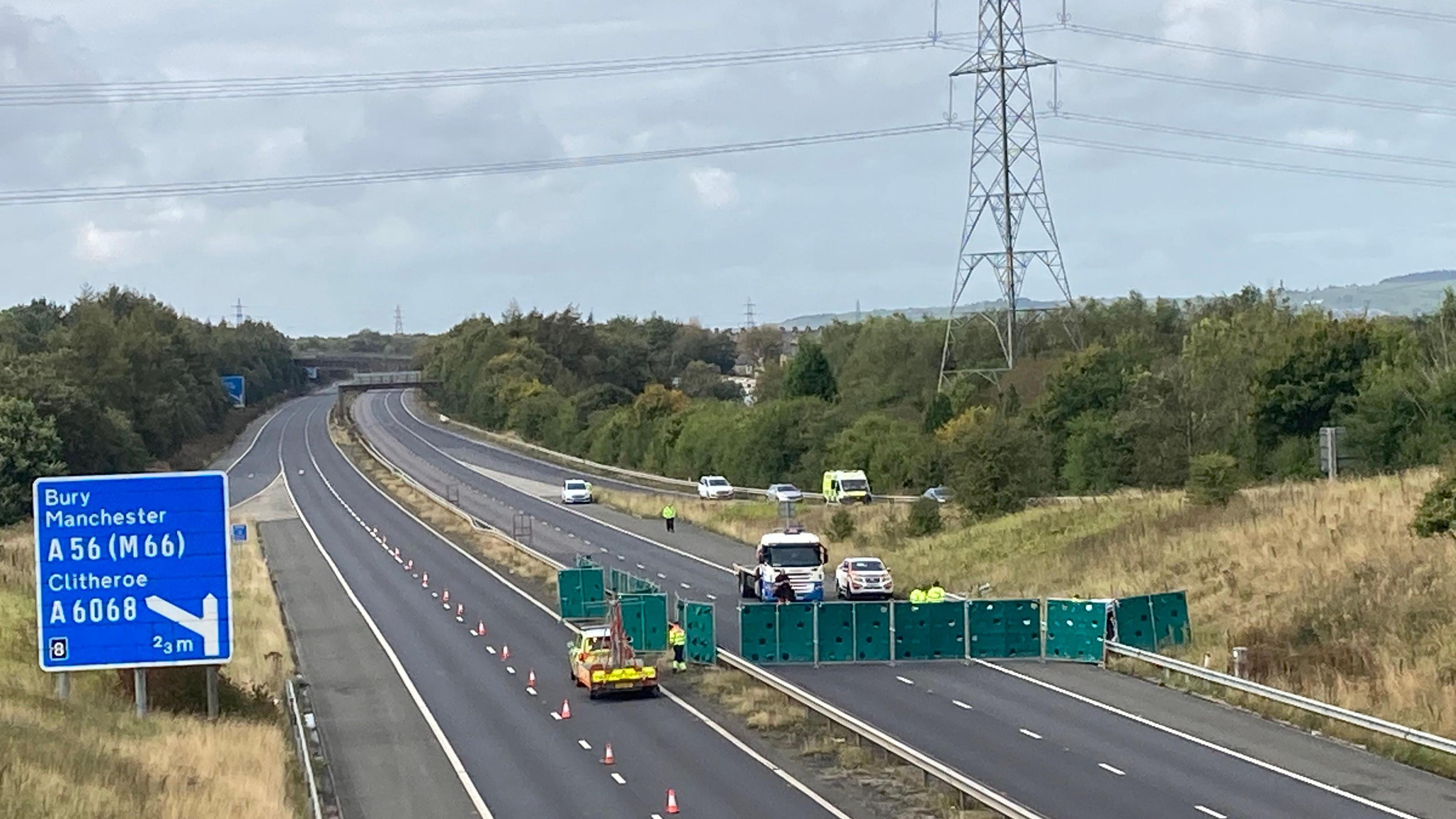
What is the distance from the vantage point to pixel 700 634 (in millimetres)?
39750

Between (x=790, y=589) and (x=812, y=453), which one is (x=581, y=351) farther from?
(x=790, y=589)

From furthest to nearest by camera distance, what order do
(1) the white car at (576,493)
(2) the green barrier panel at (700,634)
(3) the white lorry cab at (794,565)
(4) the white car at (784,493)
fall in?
(1) the white car at (576,493)
(4) the white car at (784,493)
(3) the white lorry cab at (794,565)
(2) the green barrier panel at (700,634)

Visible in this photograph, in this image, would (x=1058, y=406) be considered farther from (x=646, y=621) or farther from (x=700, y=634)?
(x=700, y=634)

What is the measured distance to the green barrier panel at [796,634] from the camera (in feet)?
128

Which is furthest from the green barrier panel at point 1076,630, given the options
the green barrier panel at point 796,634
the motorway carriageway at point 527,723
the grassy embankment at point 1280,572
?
the motorway carriageway at point 527,723

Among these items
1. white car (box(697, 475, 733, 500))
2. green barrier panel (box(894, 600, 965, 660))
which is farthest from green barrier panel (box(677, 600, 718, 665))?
white car (box(697, 475, 733, 500))

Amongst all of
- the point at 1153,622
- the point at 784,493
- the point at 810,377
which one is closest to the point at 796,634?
the point at 1153,622

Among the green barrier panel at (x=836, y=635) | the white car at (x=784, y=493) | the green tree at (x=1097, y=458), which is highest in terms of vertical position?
the green tree at (x=1097, y=458)

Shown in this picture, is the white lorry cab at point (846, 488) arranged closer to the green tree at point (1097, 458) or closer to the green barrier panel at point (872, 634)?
the green tree at point (1097, 458)

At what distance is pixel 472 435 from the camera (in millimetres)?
156125

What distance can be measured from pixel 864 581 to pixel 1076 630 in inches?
395

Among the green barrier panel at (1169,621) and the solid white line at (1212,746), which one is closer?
the solid white line at (1212,746)

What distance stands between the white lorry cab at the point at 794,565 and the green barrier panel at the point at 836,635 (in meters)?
7.38

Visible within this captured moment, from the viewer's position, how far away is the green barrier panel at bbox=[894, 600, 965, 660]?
127 feet
